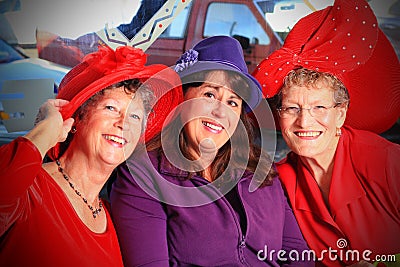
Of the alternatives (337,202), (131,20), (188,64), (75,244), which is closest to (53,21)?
(131,20)

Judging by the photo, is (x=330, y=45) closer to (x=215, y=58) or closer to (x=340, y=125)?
(x=340, y=125)

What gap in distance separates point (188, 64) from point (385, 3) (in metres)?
0.79

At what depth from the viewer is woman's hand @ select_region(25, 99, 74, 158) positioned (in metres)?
1.34

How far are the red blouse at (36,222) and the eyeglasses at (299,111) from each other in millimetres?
773

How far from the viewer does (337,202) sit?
1.80 metres

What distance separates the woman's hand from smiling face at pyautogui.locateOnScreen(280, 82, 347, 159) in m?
0.79

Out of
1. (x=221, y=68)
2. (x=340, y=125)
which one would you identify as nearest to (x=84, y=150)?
(x=221, y=68)

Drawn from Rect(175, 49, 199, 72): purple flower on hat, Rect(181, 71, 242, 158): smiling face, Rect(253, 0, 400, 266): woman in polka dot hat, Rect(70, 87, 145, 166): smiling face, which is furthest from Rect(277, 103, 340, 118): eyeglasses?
Rect(70, 87, 145, 166): smiling face

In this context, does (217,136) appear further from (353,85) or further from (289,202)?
(353,85)

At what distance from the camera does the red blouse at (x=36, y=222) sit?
49.2 inches

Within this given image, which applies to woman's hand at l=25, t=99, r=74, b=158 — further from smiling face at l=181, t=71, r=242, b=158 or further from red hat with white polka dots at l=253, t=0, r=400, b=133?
red hat with white polka dots at l=253, t=0, r=400, b=133

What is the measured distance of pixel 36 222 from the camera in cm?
134

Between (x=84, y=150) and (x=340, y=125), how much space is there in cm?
96

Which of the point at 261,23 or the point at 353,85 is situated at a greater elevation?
the point at 261,23
